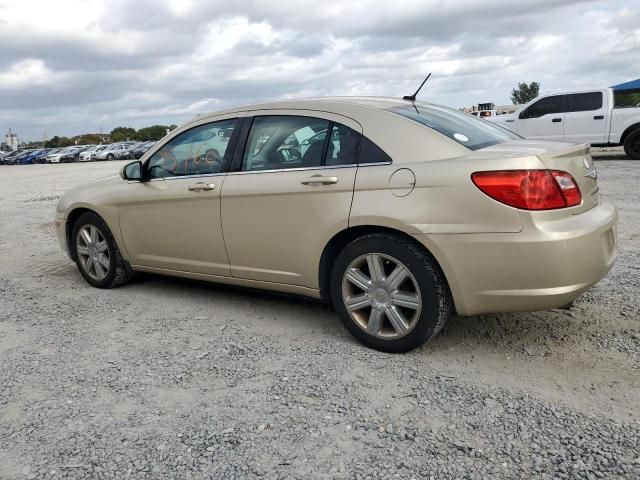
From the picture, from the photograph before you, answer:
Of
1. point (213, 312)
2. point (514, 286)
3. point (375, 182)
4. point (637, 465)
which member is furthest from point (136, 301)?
point (637, 465)

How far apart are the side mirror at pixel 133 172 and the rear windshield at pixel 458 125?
229cm

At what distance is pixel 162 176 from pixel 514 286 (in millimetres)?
2972

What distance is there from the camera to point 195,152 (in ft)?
15.5

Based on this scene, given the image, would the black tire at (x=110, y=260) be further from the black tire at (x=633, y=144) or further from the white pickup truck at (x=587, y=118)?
the black tire at (x=633, y=144)

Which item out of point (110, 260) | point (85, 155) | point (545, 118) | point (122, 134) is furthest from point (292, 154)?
Answer: point (122, 134)

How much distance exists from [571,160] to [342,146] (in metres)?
1.37

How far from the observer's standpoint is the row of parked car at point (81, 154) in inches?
1993

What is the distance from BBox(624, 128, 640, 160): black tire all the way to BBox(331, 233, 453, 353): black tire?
13.8 metres

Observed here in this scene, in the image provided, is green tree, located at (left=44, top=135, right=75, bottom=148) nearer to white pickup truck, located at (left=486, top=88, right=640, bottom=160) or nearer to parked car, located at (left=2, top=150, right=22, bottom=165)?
parked car, located at (left=2, top=150, right=22, bottom=165)

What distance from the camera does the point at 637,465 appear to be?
2.43 m

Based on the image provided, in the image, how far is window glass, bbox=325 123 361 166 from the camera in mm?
3791

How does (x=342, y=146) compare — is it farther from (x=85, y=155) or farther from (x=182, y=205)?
(x=85, y=155)

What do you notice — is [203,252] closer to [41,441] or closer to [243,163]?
[243,163]

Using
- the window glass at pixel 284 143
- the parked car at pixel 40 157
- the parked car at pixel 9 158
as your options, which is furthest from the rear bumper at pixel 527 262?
the parked car at pixel 9 158
